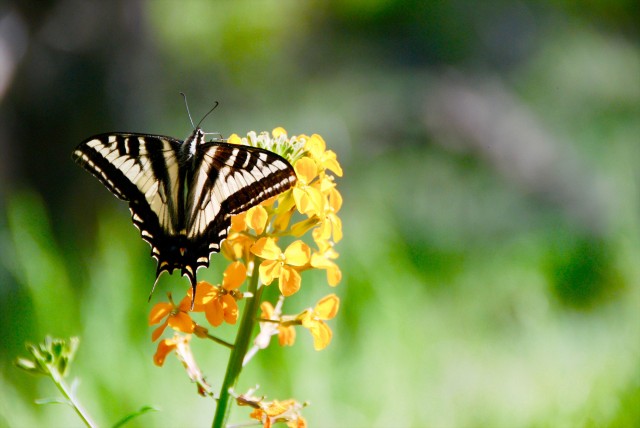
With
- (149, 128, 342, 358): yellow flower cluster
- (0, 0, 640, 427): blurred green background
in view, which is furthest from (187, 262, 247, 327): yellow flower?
(0, 0, 640, 427): blurred green background

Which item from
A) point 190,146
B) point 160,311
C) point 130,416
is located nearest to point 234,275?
point 160,311

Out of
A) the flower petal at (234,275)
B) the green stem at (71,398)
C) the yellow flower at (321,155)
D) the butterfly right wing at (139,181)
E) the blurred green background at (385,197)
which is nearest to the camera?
the green stem at (71,398)

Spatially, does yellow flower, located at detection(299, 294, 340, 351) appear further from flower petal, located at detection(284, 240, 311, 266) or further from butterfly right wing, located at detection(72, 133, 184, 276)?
butterfly right wing, located at detection(72, 133, 184, 276)

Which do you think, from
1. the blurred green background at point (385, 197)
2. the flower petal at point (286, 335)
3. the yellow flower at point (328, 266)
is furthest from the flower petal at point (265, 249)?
the blurred green background at point (385, 197)

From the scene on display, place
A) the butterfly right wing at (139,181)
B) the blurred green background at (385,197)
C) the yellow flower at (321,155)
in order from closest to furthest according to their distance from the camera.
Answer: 1. the yellow flower at (321,155)
2. the butterfly right wing at (139,181)
3. the blurred green background at (385,197)

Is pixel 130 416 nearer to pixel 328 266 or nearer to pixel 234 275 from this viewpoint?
pixel 234 275

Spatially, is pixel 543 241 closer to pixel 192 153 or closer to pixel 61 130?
pixel 61 130

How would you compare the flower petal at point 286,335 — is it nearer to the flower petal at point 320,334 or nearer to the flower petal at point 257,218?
the flower petal at point 320,334
